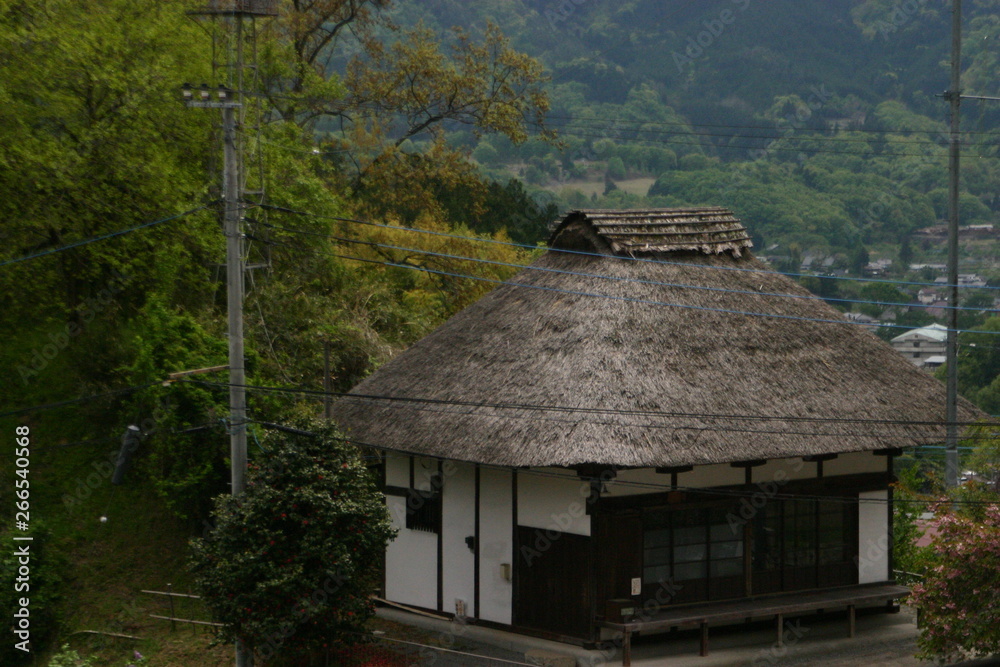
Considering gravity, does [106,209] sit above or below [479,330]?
above

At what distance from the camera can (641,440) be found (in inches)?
645

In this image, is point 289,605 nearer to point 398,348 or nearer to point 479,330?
point 479,330

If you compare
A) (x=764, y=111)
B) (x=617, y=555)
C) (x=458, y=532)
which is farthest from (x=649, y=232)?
(x=764, y=111)

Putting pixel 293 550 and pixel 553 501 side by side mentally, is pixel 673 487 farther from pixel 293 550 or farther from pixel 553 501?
pixel 293 550

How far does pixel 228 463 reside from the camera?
20.8 meters

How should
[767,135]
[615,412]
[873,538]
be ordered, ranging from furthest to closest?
1. [767,135]
2. [873,538]
3. [615,412]

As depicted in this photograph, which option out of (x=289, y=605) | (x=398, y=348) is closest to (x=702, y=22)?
(x=398, y=348)

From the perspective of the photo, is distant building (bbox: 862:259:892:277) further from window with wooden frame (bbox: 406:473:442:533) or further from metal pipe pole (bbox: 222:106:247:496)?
metal pipe pole (bbox: 222:106:247:496)

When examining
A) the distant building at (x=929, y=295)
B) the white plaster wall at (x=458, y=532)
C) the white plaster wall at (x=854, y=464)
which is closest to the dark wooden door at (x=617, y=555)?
the white plaster wall at (x=458, y=532)

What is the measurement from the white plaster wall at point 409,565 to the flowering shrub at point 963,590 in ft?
27.7

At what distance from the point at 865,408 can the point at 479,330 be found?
23.5 ft

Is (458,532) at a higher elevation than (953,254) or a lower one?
lower

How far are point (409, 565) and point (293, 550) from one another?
175 inches

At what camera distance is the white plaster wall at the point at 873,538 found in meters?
20.0
